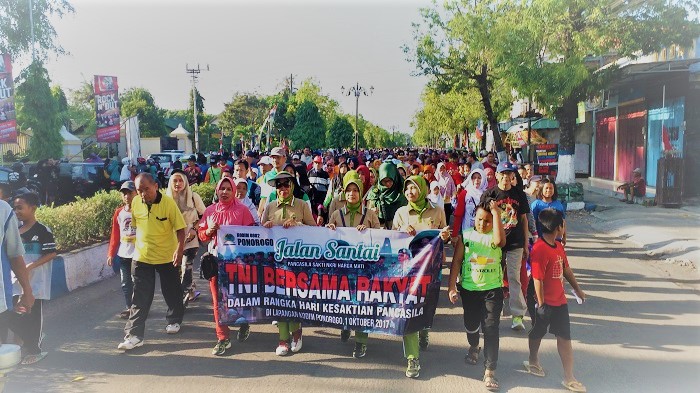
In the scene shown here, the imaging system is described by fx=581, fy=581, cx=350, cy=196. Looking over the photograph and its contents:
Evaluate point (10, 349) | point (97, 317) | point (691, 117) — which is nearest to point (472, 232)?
point (10, 349)

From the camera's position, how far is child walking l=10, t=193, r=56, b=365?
5273 mm

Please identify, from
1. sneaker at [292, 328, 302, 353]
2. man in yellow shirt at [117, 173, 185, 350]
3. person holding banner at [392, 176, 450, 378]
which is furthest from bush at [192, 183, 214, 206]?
person holding banner at [392, 176, 450, 378]

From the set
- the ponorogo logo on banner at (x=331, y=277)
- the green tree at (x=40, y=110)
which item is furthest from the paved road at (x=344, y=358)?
the green tree at (x=40, y=110)

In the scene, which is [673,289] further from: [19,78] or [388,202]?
[19,78]

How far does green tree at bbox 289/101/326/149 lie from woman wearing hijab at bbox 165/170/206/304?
138 feet

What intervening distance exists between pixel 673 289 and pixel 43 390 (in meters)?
7.89

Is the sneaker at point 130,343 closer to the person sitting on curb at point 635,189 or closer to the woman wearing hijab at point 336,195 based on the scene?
the woman wearing hijab at point 336,195

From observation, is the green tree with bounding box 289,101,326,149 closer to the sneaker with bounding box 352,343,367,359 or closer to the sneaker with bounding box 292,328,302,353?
the sneaker with bounding box 292,328,302,353

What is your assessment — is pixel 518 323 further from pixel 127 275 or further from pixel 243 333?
pixel 127 275

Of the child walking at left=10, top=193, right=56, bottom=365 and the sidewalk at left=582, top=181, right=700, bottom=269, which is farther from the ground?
the child walking at left=10, top=193, right=56, bottom=365

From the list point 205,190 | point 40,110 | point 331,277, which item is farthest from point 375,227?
point 40,110

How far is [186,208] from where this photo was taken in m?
7.09

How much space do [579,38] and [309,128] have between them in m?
35.2

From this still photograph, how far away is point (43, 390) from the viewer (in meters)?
4.83
